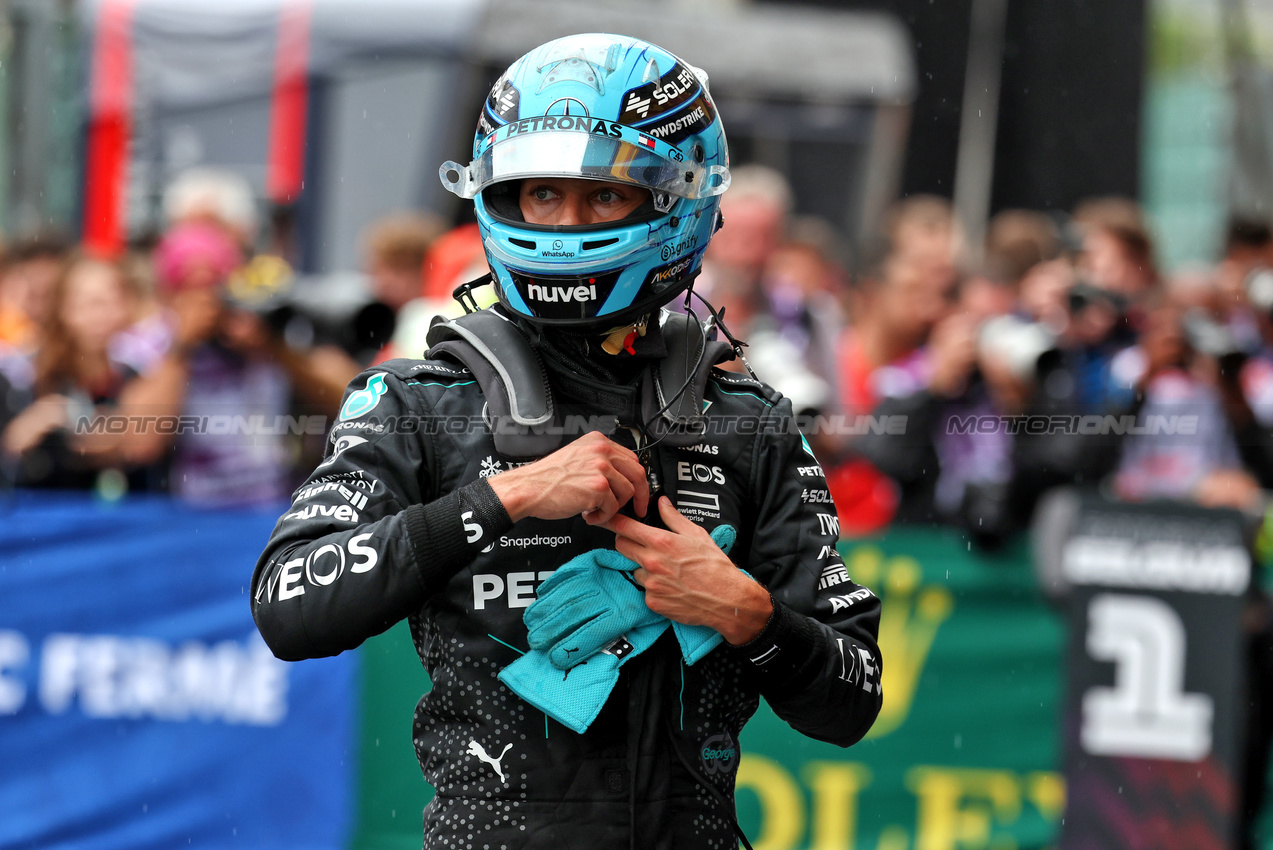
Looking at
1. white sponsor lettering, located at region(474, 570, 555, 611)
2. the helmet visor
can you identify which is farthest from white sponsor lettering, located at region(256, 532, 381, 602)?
the helmet visor

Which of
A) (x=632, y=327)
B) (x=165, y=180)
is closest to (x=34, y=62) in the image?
(x=165, y=180)

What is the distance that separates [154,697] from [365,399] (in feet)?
12.5

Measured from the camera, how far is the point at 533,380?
246 centimetres

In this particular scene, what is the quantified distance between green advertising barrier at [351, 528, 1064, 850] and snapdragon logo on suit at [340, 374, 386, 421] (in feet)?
10.6

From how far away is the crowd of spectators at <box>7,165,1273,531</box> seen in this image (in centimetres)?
564

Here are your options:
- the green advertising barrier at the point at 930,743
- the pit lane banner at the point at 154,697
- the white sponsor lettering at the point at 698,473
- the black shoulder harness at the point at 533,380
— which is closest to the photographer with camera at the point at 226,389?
the pit lane banner at the point at 154,697

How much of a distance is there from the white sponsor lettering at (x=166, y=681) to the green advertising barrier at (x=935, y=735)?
512 millimetres

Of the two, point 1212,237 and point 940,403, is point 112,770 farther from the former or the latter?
point 1212,237

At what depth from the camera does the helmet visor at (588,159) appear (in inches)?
95.5

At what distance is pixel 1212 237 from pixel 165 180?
311 inches

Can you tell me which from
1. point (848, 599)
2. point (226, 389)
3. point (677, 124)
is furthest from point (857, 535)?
point (677, 124)

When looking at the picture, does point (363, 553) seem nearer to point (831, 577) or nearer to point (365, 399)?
point (365, 399)

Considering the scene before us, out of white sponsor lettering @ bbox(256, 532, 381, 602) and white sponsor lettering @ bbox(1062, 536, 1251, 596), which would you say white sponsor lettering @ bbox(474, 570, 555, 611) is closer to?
white sponsor lettering @ bbox(256, 532, 381, 602)

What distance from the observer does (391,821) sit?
5750 millimetres
